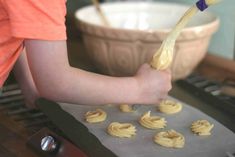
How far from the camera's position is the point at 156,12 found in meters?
1.11

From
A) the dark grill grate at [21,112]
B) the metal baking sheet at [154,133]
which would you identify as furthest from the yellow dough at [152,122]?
the dark grill grate at [21,112]

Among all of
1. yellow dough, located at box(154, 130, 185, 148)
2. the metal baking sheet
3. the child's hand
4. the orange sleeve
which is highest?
the orange sleeve

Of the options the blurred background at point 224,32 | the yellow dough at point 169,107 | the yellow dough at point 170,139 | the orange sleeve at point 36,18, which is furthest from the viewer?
the blurred background at point 224,32

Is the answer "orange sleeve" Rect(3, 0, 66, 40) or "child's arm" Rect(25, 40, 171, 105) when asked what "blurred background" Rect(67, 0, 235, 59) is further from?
"orange sleeve" Rect(3, 0, 66, 40)

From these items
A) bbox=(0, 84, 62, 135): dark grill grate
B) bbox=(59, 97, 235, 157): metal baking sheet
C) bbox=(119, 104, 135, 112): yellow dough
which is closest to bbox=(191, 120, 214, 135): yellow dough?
bbox=(59, 97, 235, 157): metal baking sheet

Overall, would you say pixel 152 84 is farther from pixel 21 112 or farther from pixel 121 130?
pixel 21 112

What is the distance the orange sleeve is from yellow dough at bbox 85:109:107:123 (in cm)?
20

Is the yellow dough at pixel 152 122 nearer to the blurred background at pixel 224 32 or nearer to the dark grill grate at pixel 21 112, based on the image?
the dark grill grate at pixel 21 112

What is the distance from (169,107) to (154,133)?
0.29 ft

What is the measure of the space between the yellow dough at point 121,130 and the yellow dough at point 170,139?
43 mm

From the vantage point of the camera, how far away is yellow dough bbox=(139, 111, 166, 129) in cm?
78

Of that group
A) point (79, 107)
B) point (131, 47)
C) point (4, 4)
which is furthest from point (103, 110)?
point (4, 4)

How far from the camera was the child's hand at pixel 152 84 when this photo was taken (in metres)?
0.73

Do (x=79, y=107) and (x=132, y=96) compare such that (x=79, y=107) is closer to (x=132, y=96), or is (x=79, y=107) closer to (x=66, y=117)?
(x=66, y=117)
